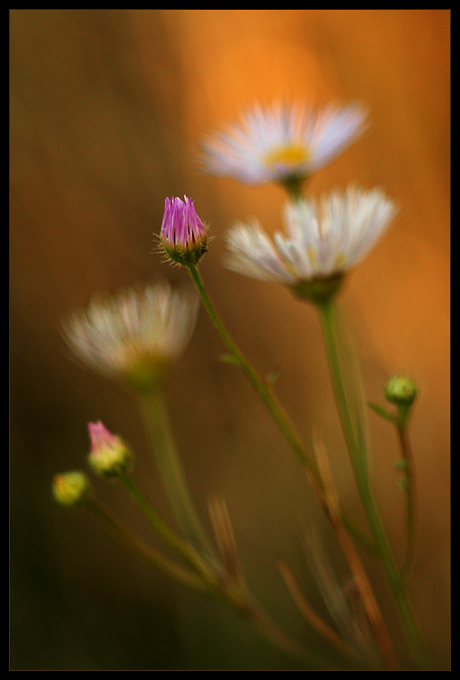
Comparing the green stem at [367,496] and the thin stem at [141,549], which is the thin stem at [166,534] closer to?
the thin stem at [141,549]

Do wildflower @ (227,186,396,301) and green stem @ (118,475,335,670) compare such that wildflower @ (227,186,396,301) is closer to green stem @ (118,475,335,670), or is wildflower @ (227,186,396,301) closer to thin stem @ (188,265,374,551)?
thin stem @ (188,265,374,551)

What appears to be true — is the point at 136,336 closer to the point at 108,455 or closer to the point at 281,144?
the point at 108,455

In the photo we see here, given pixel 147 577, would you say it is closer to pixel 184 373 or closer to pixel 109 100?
pixel 184 373

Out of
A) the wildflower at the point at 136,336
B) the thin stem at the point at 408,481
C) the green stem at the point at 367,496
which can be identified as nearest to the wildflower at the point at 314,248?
the green stem at the point at 367,496

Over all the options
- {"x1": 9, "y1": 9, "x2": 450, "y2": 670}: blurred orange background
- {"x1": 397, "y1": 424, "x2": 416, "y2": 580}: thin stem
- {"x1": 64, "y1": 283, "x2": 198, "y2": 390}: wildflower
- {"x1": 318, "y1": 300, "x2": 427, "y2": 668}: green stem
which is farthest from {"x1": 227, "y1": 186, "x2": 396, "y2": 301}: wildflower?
{"x1": 9, "y1": 9, "x2": 450, "y2": 670}: blurred orange background

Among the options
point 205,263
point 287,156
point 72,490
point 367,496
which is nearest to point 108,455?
point 72,490

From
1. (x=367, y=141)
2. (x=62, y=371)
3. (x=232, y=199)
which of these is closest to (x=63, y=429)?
(x=62, y=371)
